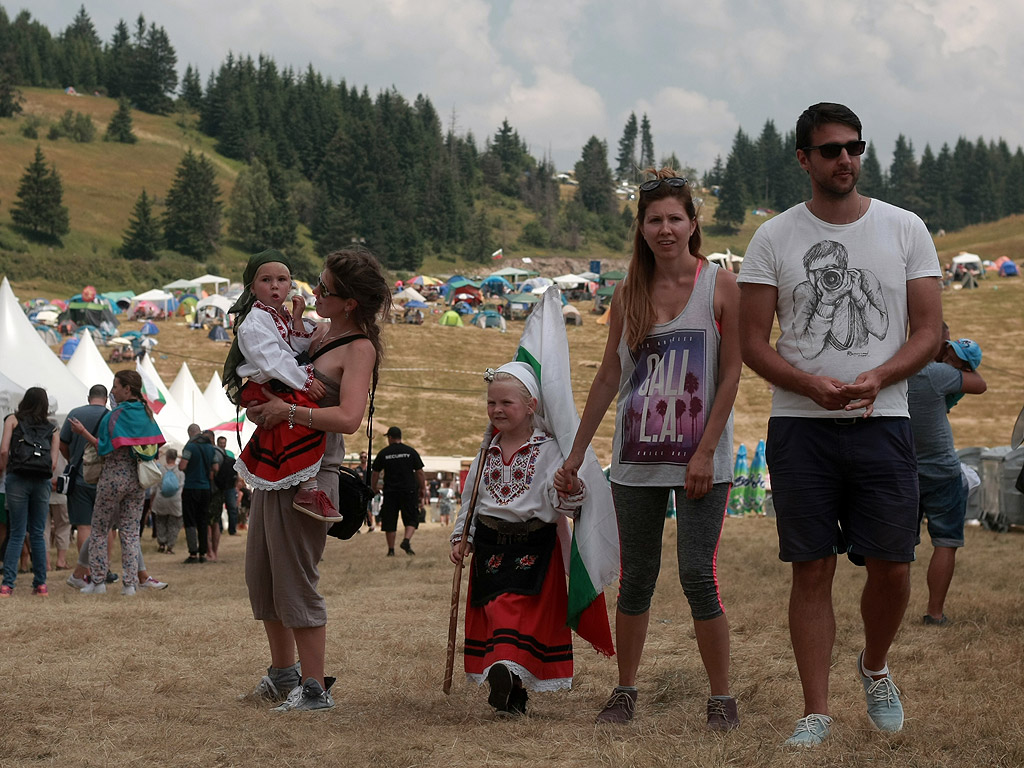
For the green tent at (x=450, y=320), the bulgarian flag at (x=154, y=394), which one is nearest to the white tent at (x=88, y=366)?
the bulgarian flag at (x=154, y=394)

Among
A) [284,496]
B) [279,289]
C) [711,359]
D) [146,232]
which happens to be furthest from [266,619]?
[146,232]

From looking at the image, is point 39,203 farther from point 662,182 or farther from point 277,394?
point 662,182

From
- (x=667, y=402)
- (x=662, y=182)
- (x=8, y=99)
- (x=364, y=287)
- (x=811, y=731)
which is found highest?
(x=8, y=99)

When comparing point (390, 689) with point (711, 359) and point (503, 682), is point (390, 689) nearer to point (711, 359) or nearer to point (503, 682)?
point (503, 682)

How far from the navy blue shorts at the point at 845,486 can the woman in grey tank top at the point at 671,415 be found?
315 mm

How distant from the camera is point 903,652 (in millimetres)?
5191

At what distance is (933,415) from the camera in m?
6.14

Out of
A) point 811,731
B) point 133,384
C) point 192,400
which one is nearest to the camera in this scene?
point 811,731

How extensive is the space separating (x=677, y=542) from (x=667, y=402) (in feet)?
1.58

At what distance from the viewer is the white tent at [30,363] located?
13688 mm

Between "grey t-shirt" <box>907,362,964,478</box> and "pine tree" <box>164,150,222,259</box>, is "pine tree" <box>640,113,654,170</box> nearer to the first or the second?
"pine tree" <box>164,150,222,259</box>

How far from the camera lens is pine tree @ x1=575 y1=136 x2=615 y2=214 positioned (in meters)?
142

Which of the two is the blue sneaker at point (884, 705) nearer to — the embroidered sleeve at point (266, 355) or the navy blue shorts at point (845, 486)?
the navy blue shorts at point (845, 486)

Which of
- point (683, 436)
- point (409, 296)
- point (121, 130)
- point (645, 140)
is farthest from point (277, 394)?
point (645, 140)
